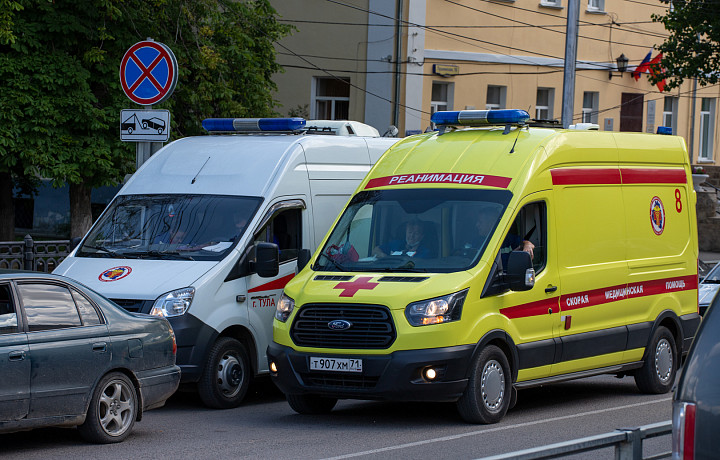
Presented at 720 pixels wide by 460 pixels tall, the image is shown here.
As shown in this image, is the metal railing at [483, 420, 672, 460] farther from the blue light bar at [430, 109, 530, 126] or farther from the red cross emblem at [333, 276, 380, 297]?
the blue light bar at [430, 109, 530, 126]

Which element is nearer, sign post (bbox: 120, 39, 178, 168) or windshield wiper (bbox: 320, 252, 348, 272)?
windshield wiper (bbox: 320, 252, 348, 272)

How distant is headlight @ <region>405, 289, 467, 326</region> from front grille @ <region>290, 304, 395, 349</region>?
0.18 metres

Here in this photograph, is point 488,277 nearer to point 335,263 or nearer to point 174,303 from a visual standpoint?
point 335,263

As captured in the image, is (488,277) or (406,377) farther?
(488,277)

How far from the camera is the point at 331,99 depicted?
3009 cm

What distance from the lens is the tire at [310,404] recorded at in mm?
10021

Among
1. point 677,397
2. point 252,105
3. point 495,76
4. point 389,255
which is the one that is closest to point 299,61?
point 495,76

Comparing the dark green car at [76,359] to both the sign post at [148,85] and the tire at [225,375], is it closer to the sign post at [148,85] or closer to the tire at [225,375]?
the tire at [225,375]

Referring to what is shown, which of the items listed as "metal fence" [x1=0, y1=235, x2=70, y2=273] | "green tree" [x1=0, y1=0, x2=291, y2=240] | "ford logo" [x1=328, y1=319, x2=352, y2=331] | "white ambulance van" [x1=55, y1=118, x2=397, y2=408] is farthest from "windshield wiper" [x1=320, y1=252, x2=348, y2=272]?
"green tree" [x1=0, y1=0, x2=291, y2=240]

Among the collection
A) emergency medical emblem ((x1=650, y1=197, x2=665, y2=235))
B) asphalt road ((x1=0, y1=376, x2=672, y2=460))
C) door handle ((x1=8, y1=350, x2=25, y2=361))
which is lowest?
asphalt road ((x1=0, y1=376, x2=672, y2=460))

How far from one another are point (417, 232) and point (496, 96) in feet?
71.9

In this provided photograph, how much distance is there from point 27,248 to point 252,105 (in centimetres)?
684

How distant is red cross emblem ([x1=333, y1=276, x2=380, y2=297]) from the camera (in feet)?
30.6

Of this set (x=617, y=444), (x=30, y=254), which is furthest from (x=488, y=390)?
(x=30, y=254)
